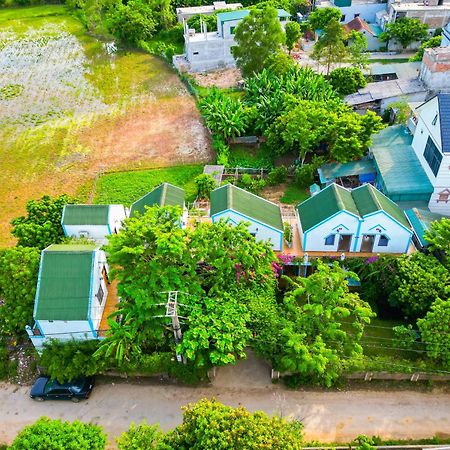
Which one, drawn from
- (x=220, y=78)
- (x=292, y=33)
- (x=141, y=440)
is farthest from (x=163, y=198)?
(x=292, y=33)

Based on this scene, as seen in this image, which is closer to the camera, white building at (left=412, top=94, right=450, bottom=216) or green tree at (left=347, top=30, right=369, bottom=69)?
white building at (left=412, top=94, right=450, bottom=216)

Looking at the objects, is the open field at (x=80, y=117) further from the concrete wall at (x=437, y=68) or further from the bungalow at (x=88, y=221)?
the concrete wall at (x=437, y=68)

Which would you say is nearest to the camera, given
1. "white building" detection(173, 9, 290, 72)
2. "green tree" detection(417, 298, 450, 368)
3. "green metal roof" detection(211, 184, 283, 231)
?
"green tree" detection(417, 298, 450, 368)

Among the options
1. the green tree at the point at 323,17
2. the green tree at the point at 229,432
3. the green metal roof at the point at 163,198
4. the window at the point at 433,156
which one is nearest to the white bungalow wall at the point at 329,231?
the window at the point at 433,156

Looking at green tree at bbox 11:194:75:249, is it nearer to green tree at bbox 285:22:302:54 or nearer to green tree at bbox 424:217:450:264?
green tree at bbox 424:217:450:264

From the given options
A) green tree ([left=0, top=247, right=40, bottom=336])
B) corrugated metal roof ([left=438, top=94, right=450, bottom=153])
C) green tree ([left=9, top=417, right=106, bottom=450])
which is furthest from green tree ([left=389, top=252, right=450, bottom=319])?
green tree ([left=0, top=247, right=40, bottom=336])

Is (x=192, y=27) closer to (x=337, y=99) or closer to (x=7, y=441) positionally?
(x=337, y=99)
